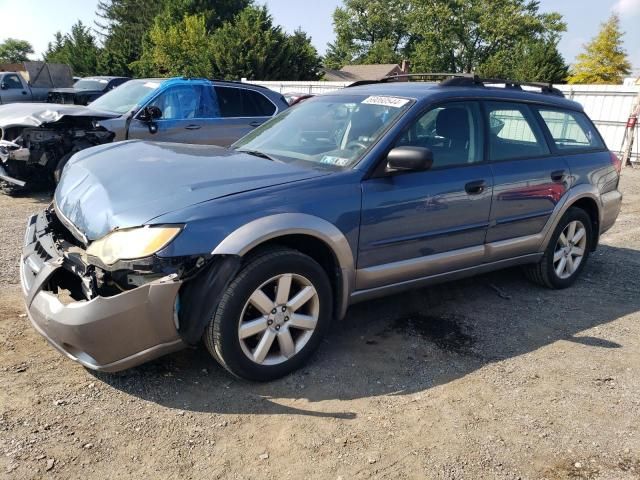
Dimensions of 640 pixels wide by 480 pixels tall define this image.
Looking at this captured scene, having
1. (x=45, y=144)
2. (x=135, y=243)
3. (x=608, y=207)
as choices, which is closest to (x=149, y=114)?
(x=45, y=144)

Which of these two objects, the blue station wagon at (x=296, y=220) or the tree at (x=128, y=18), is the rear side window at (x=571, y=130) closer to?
the blue station wagon at (x=296, y=220)

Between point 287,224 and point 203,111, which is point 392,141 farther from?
point 203,111

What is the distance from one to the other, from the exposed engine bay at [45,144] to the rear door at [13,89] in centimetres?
1009

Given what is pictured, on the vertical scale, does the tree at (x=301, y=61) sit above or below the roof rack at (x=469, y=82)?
above

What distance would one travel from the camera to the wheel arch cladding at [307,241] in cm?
279

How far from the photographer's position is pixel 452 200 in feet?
12.2

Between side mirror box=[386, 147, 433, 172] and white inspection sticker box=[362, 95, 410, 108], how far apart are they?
1.63 ft

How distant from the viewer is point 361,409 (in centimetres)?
293

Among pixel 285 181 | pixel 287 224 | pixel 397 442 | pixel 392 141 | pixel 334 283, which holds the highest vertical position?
pixel 392 141

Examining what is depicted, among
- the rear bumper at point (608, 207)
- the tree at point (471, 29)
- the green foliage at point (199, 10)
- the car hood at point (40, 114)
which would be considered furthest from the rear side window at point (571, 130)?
the tree at point (471, 29)

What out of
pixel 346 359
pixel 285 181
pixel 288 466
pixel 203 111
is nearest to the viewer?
pixel 288 466

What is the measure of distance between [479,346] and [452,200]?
1.04 meters

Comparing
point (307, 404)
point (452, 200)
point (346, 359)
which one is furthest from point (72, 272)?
point (452, 200)

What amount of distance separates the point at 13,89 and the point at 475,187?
16628 millimetres
